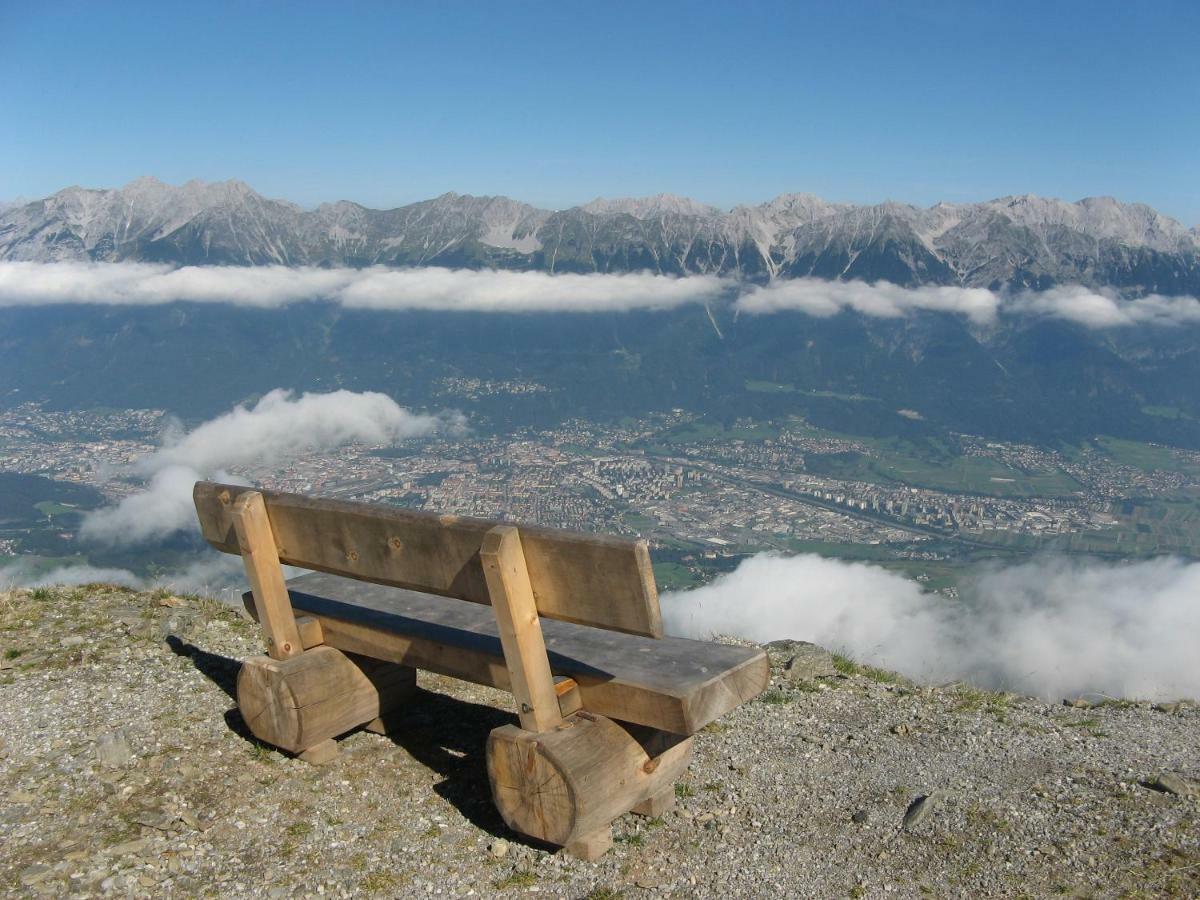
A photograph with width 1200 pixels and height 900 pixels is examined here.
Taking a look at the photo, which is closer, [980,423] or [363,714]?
[363,714]

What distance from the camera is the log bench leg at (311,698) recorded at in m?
6.70

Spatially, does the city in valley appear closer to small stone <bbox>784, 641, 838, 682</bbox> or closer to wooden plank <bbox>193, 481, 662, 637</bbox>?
small stone <bbox>784, 641, 838, 682</bbox>

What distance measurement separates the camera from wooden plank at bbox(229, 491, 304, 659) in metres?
6.49

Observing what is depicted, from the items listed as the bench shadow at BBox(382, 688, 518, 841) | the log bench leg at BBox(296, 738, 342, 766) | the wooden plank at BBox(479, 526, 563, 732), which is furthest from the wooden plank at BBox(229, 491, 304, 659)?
the wooden plank at BBox(479, 526, 563, 732)

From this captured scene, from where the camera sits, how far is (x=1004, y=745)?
752 cm

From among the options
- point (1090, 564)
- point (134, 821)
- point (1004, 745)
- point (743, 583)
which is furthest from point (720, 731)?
point (1090, 564)

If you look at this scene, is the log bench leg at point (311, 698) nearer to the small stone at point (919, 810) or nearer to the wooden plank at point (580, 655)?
the wooden plank at point (580, 655)

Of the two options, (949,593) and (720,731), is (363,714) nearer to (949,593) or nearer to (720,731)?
(720,731)

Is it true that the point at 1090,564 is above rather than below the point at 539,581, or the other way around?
below

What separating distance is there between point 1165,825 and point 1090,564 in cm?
7825

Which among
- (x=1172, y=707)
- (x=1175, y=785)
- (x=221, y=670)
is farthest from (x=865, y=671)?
(x=221, y=670)

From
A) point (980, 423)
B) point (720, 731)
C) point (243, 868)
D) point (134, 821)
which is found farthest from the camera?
point (980, 423)

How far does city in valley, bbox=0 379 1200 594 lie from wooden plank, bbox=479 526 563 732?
2204 inches

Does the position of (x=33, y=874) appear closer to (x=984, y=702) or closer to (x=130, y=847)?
(x=130, y=847)
